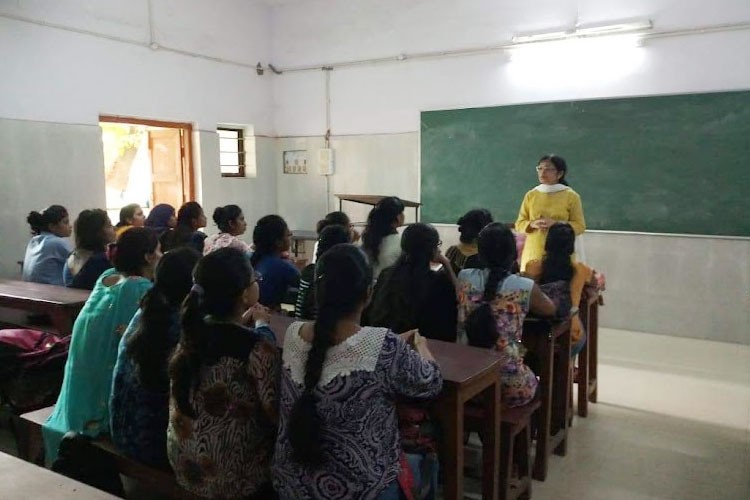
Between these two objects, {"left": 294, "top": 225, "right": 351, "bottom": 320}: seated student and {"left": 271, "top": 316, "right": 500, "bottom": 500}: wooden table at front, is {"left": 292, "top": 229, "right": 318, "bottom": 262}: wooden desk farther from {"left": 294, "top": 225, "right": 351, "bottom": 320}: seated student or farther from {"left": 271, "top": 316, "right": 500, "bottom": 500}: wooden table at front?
{"left": 271, "top": 316, "right": 500, "bottom": 500}: wooden table at front

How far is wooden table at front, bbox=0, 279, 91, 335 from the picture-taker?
307cm

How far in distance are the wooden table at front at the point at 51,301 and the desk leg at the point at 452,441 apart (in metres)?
2.09

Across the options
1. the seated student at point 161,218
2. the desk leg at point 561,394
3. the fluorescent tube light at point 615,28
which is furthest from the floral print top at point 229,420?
the fluorescent tube light at point 615,28

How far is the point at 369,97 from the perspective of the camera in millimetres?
6895

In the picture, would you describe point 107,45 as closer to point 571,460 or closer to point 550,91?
point 550,91

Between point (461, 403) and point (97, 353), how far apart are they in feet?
4.38

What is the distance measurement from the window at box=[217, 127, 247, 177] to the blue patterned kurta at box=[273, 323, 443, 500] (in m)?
6.02

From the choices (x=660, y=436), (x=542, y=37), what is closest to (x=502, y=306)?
(x=660, y=436)

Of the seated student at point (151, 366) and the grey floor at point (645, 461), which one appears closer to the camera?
the seated student at point (151, 366)

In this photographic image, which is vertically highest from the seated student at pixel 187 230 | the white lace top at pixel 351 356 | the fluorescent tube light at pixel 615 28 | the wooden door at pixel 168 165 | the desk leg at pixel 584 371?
the fluorescent tube light at pixel 615 28

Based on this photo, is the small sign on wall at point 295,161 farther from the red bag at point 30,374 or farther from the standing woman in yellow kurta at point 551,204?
the red bag at point 30,374

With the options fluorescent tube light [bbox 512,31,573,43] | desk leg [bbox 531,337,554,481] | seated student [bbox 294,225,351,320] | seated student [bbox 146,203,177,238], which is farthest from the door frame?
desk leg [bbox 531,337,554,481]

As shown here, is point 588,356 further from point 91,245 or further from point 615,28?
point 615,28

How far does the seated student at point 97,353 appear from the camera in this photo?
2.22 metres
